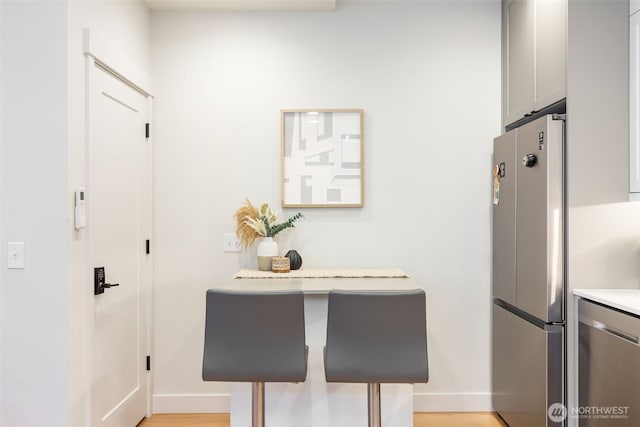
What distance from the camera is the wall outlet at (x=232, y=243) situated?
10.5 feet

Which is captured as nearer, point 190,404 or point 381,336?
point 381,336

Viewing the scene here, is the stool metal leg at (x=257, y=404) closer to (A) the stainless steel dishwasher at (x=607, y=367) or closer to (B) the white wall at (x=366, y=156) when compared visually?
(B) the white wall at (x=366, y=156)

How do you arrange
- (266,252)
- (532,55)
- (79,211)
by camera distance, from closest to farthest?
(79,211)
(532,55)
(266,252)

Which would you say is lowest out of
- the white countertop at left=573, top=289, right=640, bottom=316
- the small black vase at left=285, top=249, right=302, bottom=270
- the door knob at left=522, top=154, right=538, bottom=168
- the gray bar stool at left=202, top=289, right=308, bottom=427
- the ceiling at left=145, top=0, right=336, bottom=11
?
the gray bar stool at left=202, top=289, right=308, bottom=427

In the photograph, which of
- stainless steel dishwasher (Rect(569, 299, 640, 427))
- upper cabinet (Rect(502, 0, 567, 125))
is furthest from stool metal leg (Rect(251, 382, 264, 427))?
upper cabinet (Rect(502, 0, 567, 125))

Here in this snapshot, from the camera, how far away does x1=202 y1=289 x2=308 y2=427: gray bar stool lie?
1.99 meters

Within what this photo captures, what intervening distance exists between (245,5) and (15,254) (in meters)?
2.01

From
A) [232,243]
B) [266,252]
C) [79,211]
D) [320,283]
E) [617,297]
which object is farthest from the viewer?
[232,243]

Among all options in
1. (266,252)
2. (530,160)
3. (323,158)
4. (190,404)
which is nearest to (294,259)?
(266,252)

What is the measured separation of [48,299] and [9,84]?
3.23ft

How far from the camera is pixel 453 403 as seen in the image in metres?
3.21

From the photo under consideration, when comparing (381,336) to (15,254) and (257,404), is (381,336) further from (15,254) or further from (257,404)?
(15,254)

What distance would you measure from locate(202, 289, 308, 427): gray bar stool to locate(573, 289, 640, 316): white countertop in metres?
1.31

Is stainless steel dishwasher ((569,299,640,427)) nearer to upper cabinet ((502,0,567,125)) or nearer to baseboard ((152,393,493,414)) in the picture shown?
baseboard ((152,393,493,414))
